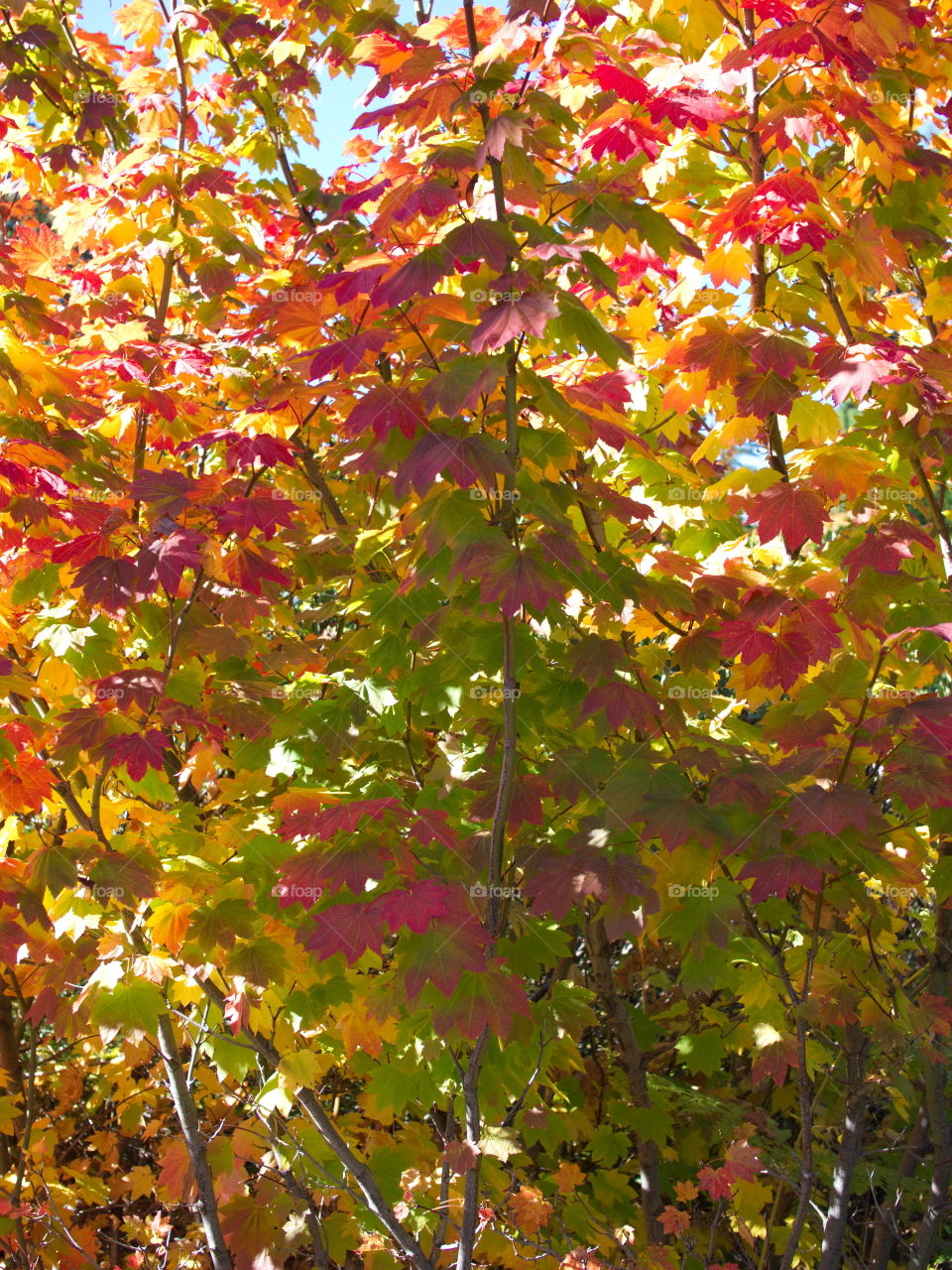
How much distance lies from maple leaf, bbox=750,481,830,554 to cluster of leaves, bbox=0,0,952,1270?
0.01m

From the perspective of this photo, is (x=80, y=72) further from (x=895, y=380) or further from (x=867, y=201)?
(x=895, y=380)

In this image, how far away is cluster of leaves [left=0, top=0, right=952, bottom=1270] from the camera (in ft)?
7.19

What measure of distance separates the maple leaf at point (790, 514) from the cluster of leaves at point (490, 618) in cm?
1

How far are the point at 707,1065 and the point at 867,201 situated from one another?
306 centimetres

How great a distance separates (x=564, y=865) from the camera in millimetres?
2217

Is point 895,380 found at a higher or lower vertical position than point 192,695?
higher

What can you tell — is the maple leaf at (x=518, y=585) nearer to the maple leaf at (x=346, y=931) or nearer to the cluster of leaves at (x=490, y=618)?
the cluster of leaves at (x=490, y=618)

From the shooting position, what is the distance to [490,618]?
2.37 metres

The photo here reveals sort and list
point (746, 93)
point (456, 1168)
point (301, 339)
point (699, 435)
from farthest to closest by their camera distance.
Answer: point (699, 435) → point (301, 339) → point (746, 93) → point (456, 1168)

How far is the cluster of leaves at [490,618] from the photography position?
219 centimetres

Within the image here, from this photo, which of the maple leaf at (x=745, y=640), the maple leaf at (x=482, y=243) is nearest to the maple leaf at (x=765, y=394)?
the maple leaf at (x=745, y=640)

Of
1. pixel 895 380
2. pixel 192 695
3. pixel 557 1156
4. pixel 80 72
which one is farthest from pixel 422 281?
pixel 557 1156

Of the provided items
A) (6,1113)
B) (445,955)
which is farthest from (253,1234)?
(445,955)

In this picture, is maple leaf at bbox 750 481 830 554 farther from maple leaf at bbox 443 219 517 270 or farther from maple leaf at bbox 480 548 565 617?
maple leaf at bbox 443 219 517 270
